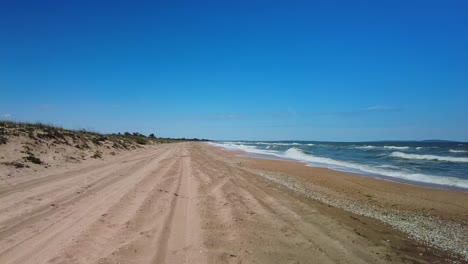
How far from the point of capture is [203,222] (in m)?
6.62

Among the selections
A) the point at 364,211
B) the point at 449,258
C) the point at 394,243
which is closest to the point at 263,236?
the point at 394,243

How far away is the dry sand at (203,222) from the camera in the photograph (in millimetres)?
4934

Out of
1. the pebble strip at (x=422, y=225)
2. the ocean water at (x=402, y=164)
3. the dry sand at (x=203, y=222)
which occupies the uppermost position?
the ocean water at (x=402, y=164)

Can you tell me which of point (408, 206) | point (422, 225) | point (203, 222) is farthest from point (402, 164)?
point (203, 222)

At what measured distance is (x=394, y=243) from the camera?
5875 mm

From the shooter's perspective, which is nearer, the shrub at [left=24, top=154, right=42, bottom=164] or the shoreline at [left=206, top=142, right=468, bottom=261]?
the shoreline at [left=206, top=142, right=468, bottom=261]

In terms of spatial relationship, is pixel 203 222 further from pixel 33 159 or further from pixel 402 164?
pixel 402 164

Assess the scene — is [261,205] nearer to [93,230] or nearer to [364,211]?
[364,211]

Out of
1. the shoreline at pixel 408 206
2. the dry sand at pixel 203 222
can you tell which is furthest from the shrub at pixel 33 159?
the shoreline at pixel 408 206

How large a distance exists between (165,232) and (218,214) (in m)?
1.72

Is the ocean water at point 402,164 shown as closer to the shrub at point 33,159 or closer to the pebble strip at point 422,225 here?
the pebble strip at point 422,225

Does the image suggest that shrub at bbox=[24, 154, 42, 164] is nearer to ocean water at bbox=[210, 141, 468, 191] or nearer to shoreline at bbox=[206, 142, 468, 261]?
shoreline at bbox=[206, 142, 468, 261]

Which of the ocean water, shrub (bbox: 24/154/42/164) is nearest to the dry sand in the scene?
shrub (bbox: 24/154/42/164)

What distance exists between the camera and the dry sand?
4934 mm
